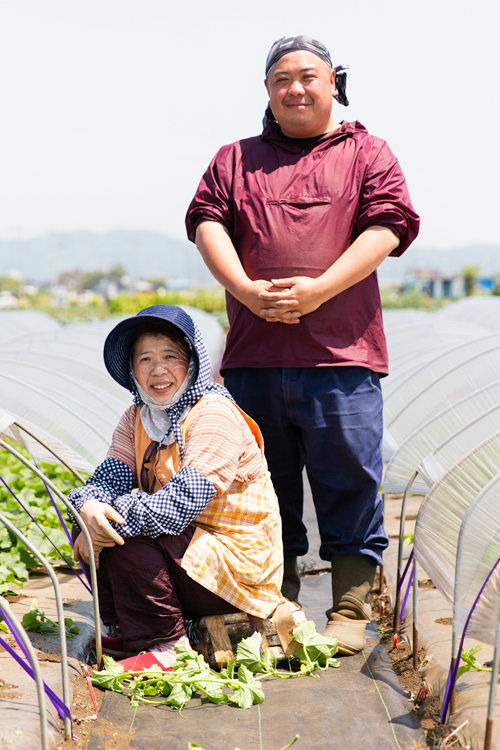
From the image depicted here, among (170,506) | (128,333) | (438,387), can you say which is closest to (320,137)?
(128,333)

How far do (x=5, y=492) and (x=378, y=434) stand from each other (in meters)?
2.13

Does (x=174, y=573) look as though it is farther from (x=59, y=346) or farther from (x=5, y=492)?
(x=59, y=346)

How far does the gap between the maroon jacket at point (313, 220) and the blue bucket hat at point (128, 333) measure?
278 millimetres

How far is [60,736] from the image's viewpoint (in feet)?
6.16

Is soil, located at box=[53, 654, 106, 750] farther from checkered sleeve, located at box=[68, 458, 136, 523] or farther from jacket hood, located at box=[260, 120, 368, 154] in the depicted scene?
jacket hood, located at box=[260, 120, 368, 154]

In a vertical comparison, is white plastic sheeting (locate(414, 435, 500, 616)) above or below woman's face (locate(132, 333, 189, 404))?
below

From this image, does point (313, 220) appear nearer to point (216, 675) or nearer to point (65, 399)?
point (216, 675)

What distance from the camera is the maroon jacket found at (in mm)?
2523

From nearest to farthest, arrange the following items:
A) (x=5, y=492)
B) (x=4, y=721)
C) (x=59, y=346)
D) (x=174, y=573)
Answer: (x=4, y=721) → (x=174, y=573) → (x=5, y=492) → (x=59, y=346)

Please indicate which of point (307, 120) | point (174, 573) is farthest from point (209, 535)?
point (307, 120)

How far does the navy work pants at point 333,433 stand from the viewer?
99.5 inches

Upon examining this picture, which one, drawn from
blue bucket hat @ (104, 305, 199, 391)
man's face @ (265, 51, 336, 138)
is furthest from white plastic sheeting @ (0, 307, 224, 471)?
man's face @ (265, 51, 336, 138)

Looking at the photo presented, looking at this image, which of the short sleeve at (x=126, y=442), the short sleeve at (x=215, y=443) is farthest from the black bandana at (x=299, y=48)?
the short sleeve at (x=126, y=442)

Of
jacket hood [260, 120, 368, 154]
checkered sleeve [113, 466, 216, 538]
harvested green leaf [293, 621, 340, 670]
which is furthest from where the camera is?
jacket hood [260, 120, 368, 154]
